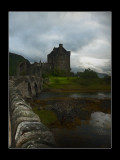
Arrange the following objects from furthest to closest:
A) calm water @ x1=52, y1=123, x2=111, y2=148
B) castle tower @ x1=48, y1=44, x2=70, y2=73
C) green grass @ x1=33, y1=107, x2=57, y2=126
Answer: castle tower @ x1=48, y1=44, x2=70, y2=73 < green grass @ x1=33, y1=107, x2=57, y2=126 < calm water @ x1=52, y1=123, x2=111, y2=148

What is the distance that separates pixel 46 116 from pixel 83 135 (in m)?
0.92

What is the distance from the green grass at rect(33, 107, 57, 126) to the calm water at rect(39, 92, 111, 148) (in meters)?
0.33

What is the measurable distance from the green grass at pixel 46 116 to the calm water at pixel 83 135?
33 centimetres

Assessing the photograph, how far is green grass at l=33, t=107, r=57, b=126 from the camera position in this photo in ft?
14.2

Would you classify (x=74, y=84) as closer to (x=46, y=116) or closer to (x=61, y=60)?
(x=61, y=60)

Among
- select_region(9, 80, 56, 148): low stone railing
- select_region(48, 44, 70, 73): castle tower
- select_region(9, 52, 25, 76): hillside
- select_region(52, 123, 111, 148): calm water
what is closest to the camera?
select_region(9, 80, 56, 148): low stone railing

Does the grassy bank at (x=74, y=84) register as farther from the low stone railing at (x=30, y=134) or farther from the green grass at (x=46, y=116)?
the low stone railing at (x=30, y=134)

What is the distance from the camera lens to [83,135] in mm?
4133

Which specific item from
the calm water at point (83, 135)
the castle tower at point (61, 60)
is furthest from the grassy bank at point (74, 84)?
the castle tower at point (61, 60)

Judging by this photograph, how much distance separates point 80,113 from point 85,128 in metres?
0.39

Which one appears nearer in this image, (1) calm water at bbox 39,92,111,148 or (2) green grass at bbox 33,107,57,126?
(1) calm water at bbox 39,92,111,148

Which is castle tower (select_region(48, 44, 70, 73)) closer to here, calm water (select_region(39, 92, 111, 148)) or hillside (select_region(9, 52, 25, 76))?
calm water (select_region(39, 92, 111, 148))

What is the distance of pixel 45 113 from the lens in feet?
15.0

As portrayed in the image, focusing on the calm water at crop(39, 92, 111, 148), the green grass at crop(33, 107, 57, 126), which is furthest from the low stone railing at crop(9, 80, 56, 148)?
the green grass at crop(33, 107, 57, 126)
